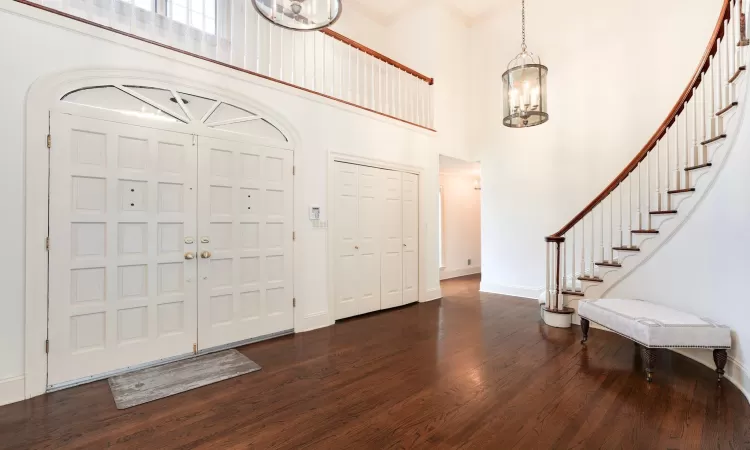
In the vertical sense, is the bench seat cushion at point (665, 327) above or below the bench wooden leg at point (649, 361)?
above

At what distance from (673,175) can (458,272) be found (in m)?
4.81

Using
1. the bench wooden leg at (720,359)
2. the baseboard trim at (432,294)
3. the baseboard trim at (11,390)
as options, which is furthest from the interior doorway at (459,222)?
the baseboard trim at (11,390)

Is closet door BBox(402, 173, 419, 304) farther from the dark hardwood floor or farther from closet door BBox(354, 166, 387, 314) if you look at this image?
the dark hardwood floor

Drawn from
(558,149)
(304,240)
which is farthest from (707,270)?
(304,240)

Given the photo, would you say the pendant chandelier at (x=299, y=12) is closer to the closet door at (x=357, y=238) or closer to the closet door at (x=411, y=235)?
the closet door at (x=357, y=238)

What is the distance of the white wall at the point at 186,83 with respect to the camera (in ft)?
8.20

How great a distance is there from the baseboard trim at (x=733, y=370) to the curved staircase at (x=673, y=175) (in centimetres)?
101

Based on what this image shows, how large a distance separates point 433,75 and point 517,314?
4235mm

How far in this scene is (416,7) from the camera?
6.35 m

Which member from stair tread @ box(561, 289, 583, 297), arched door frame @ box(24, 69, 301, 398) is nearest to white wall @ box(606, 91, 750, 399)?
stair tread @ box(561, 289, 583, 297)

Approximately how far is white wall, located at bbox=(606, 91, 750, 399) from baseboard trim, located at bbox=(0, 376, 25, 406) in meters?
5.35

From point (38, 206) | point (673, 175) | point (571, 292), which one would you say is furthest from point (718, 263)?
point (38, 206)

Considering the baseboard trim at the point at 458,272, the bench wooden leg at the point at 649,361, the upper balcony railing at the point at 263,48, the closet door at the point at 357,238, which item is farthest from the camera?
the baseboard trim at the point at 458,272

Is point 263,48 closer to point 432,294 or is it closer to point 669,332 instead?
point 432,294
